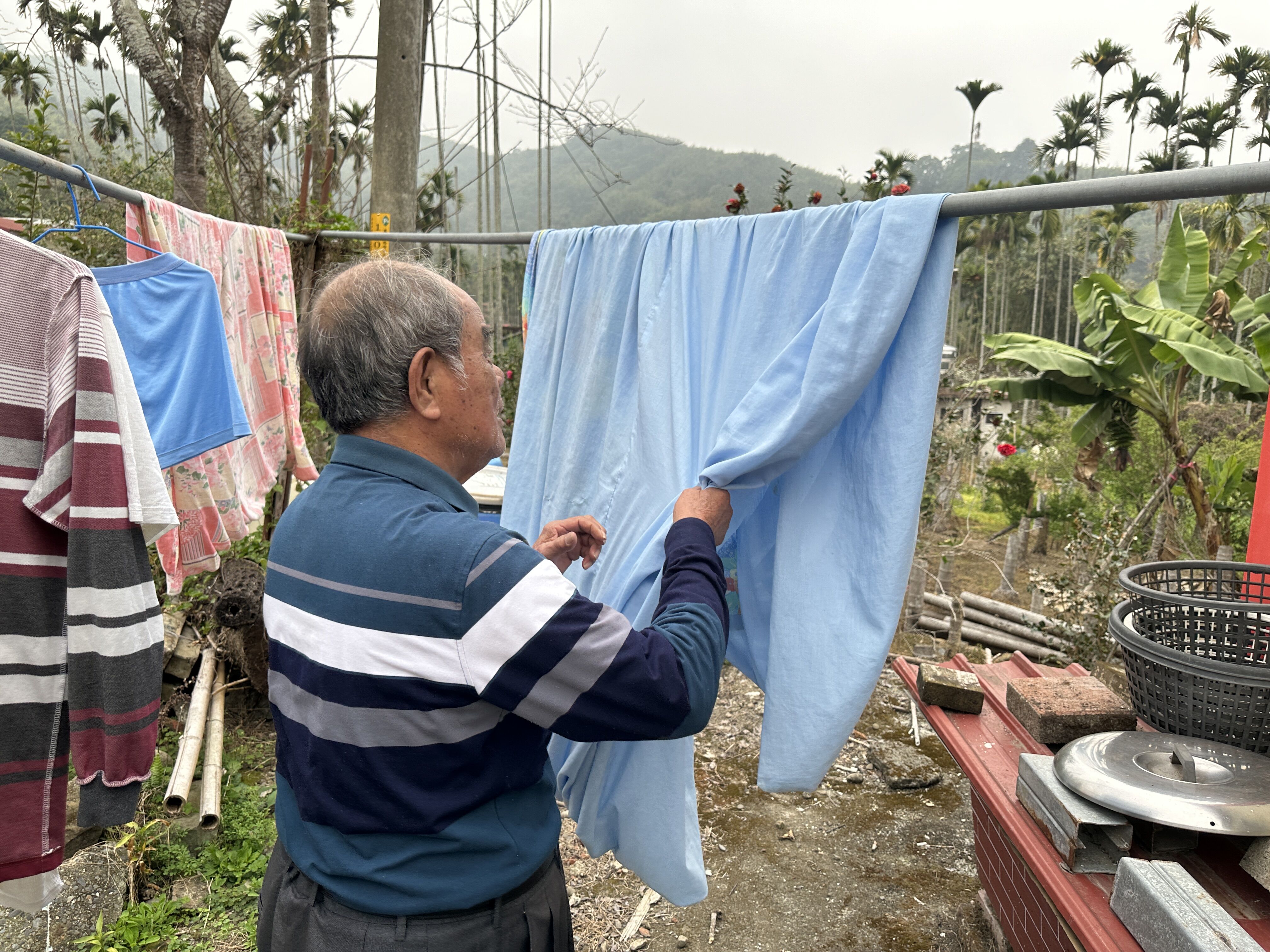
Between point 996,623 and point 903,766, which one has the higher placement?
point 996,623

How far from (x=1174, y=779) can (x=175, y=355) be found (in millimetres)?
2552

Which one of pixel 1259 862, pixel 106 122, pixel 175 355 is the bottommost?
pixel 1259 862


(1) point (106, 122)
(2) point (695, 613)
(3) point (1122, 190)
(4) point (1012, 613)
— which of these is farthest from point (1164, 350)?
(1) point (106, 122)

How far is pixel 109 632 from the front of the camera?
1.38m

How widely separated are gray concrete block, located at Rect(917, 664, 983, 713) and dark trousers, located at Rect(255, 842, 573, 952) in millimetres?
1385

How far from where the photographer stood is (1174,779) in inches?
57.4

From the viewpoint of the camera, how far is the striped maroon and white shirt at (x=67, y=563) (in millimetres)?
1368

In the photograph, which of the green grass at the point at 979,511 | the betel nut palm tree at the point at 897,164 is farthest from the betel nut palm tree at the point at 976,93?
the green grass at the point at 979,511

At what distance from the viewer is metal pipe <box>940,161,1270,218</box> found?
1.01 metres

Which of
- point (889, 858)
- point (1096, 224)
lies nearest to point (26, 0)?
point (889, 858)

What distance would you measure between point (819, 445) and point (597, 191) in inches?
155

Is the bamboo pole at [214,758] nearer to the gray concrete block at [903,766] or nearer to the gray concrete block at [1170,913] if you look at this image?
the gray concrete block at [903,766]

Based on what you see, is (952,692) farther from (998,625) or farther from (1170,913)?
(998,625)

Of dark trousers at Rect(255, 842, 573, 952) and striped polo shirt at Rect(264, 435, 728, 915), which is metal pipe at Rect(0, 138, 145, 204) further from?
dark trousers at Rect(255, 842, 573, 952)
